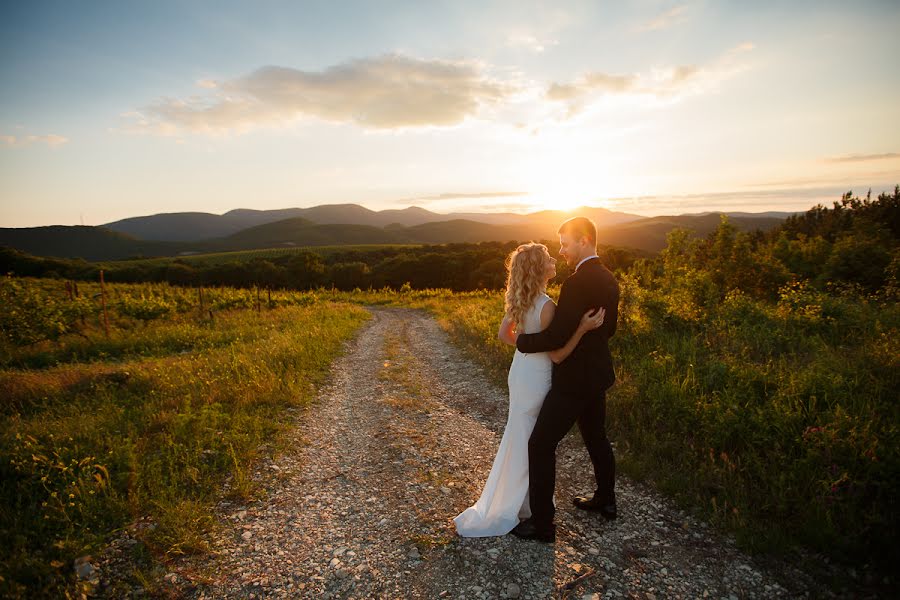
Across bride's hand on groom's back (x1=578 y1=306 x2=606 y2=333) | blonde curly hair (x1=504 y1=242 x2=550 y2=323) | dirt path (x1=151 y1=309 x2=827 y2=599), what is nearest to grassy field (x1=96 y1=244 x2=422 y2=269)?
dirt path (x1=151 y1=309 x2=827 y2=599)

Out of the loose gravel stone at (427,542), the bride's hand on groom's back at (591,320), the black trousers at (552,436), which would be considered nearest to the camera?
the loose gravel stone at (427,542)

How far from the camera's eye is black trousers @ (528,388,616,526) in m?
4.00

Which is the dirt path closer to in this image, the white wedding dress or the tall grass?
the white wedding dress

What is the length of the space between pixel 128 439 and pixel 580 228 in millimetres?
6427

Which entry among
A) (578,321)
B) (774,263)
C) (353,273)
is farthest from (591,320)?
(353,273)

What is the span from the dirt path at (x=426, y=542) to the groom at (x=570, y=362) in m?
0.56

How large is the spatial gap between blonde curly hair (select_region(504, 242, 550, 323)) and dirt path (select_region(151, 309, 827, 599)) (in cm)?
237

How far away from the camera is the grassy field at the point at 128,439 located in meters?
4.07

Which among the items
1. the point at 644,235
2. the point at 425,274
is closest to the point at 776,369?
the point at 425,274

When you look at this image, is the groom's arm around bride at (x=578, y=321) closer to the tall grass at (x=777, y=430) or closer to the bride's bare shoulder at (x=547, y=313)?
the bride's bare shoulder at (x=547, y=313)

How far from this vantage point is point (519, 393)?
4277 mm

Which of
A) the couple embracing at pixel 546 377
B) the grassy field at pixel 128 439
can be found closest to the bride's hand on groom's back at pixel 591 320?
the couple embracing at pixel 546 377

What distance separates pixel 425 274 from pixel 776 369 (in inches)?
2628

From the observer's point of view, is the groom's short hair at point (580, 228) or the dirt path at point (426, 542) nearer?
the dirt path at point (426, 542)
